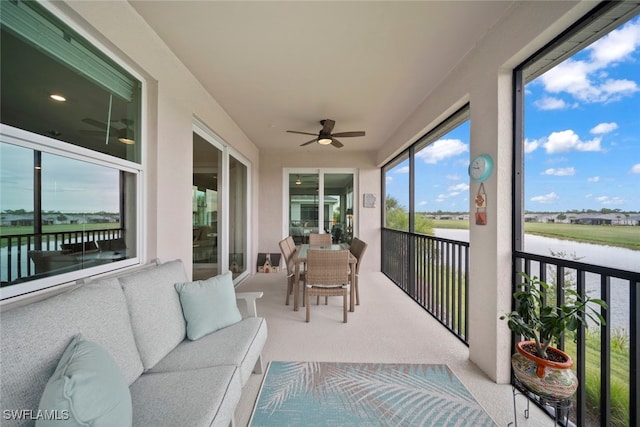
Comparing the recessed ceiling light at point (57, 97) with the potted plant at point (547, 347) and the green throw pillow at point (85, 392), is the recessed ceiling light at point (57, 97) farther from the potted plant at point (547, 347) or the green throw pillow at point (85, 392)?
the potted plant at point (547, 347)

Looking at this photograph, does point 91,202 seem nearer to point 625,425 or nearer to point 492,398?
point 492,398

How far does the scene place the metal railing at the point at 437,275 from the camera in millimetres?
2590

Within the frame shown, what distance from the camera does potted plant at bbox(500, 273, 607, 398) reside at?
3.91 feet

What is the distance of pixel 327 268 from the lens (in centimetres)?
280

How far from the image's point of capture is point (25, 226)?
1.22 meters

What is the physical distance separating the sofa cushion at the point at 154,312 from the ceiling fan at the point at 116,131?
972mm

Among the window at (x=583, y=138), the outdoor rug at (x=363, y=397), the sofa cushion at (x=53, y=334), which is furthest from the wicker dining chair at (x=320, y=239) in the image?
the sofa cushion at (x=53, y=334)

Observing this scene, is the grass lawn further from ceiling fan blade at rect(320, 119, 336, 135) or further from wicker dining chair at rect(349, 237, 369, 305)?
ceiling fan blade at rect(320, 119, 336, 135)

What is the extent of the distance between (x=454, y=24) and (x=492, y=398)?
8.76 feet

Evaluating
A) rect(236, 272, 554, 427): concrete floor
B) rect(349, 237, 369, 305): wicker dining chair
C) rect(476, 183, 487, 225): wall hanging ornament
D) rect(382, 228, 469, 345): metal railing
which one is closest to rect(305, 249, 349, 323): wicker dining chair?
rect(236, 272, 554, 427): concrete floor

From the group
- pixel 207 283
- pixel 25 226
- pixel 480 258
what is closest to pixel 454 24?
pixel 480 258

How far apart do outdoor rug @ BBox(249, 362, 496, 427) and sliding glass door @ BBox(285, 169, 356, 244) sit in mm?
3816

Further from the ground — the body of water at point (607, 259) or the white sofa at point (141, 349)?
the body of water at point (607, 259)

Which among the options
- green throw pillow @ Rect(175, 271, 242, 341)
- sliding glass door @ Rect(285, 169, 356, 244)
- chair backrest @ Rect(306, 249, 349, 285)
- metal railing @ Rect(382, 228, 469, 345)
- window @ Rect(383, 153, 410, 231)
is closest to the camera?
green throw pillow @ Rect(175, 271, 242, 341)
